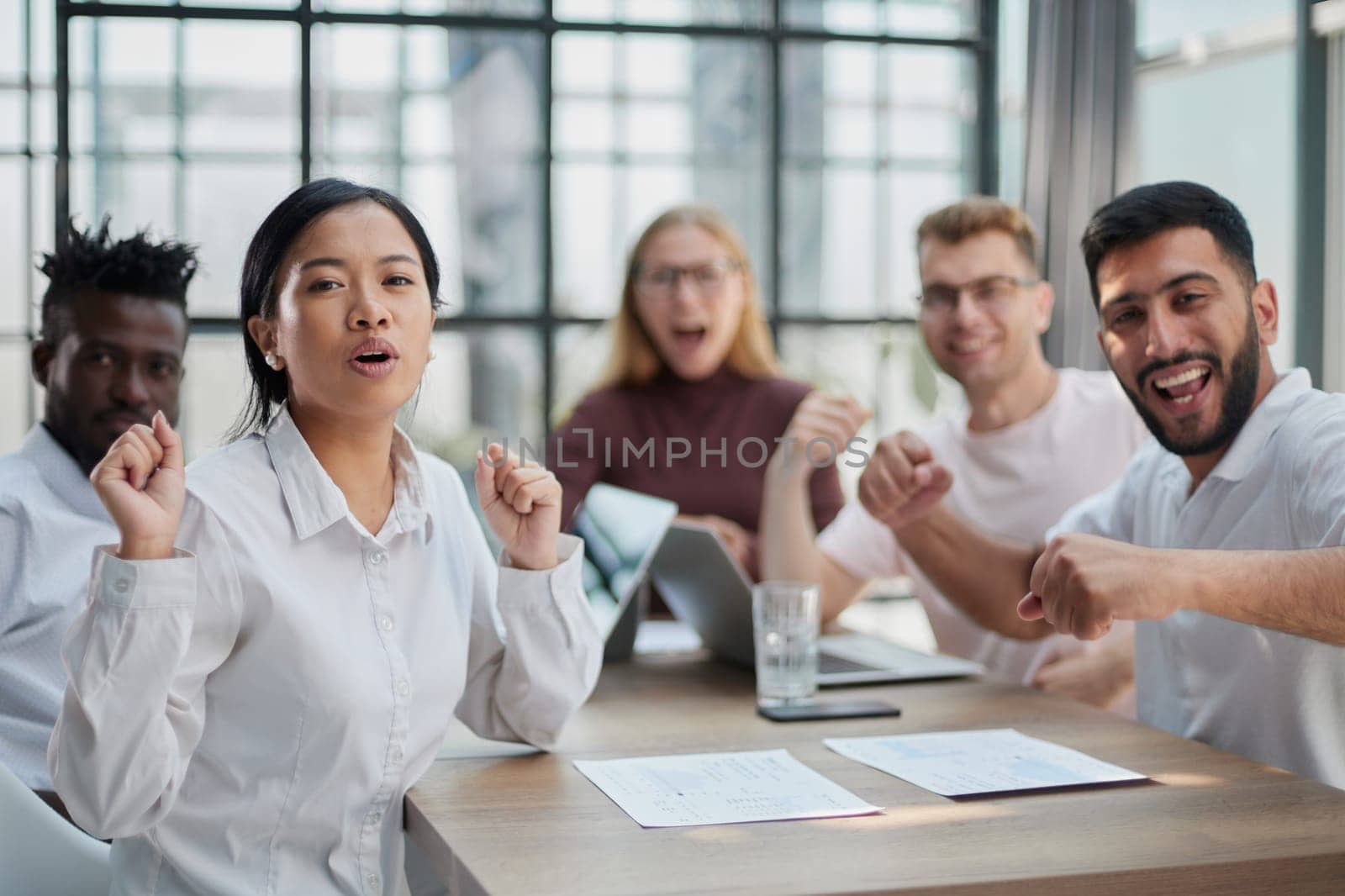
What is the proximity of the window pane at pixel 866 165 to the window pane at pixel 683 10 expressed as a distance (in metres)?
0.24

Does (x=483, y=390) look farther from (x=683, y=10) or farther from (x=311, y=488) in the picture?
(x=311, y=488)

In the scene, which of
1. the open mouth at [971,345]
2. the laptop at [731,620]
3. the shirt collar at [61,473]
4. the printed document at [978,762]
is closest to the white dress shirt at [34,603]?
the shirt collar at [61,473]

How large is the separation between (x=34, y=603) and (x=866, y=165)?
3664mm

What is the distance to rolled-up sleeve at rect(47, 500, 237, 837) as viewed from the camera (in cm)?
116

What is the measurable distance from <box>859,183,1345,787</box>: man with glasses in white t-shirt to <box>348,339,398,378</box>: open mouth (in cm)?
74

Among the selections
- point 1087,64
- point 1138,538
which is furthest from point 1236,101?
point 1138,538

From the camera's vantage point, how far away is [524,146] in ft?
15.2

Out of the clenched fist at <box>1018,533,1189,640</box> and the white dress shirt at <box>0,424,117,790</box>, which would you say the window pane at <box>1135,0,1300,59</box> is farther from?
the white dress shirt at <box>0,424,117,790</box>

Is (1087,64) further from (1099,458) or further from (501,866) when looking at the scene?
(501,866)

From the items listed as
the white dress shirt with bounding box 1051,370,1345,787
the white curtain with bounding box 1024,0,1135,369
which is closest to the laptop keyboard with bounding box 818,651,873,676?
the white dress shirt with bounding box 1051,370,1345,787

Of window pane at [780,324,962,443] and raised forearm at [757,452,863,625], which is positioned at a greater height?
window pane at [780,324,962,443]

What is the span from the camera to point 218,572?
127 centimetres

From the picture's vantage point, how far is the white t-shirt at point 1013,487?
2.55 meters

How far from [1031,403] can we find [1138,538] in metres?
0.74
